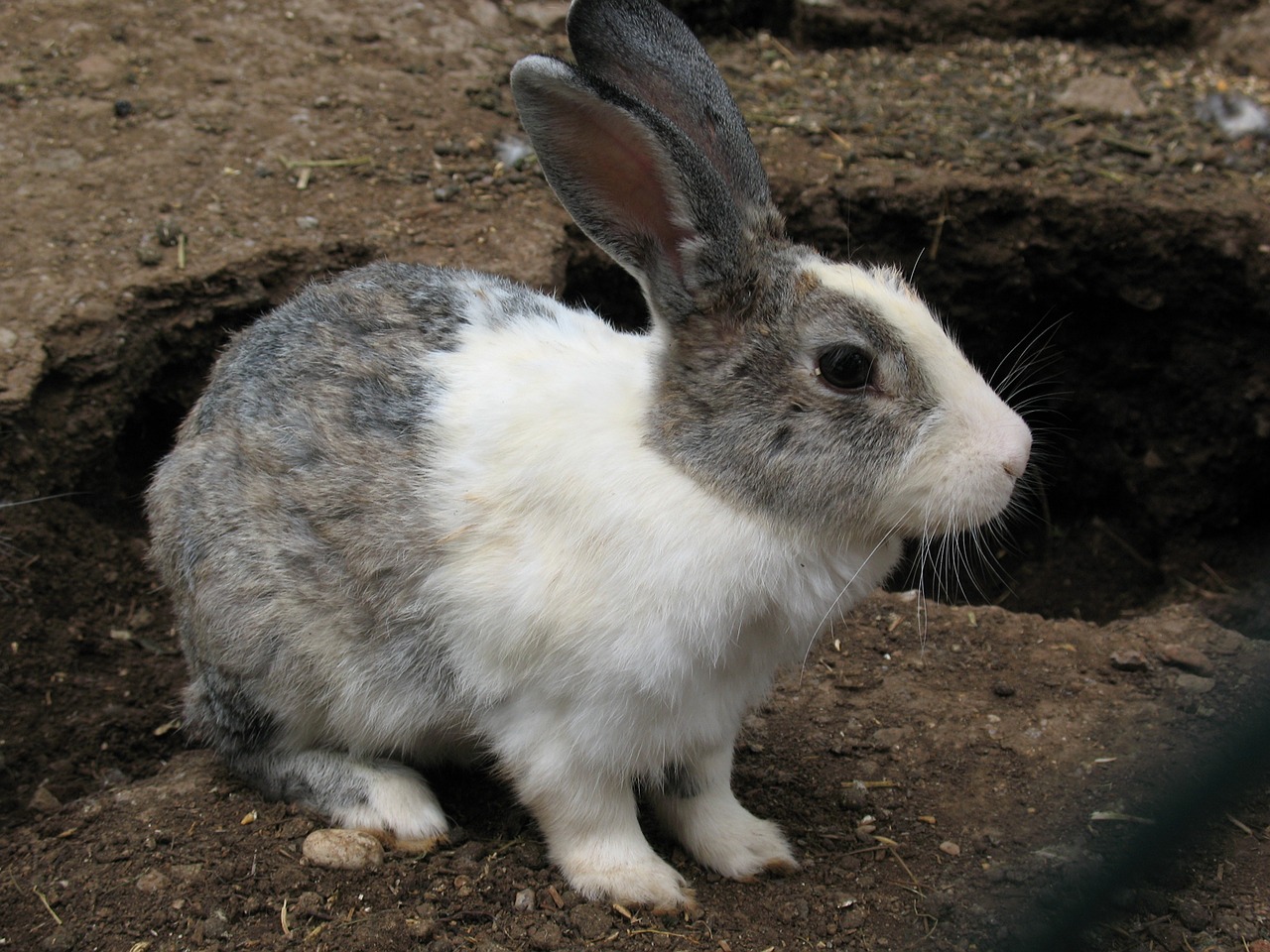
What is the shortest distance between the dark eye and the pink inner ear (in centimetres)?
45

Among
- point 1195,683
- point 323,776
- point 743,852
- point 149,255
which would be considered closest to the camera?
point 743,852

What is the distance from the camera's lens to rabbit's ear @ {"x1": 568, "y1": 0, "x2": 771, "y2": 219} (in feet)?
10.7

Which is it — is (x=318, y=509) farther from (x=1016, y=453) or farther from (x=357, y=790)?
(x=1016, y=453)

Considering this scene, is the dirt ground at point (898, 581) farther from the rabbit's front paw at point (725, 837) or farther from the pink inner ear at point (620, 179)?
the pink inner ear at point (620, 179)

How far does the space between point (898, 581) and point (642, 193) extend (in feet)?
12.5

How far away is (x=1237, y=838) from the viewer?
3.51m

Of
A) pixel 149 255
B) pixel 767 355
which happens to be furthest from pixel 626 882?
pixel 149 255

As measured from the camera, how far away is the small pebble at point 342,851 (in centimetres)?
346

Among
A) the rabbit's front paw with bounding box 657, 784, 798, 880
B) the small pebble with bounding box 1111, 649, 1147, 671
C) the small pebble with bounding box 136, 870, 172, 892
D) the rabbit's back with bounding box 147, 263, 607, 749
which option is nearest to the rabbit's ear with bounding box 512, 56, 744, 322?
the rabbit's back with bounding box 147, 263, 607, 749

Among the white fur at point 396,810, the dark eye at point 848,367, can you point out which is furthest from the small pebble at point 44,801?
the dark eye at point 848,367

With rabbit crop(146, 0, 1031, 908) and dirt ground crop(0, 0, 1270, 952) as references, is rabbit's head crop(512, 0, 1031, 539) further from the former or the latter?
dirt ground crop(0, 0, 1270, 952)

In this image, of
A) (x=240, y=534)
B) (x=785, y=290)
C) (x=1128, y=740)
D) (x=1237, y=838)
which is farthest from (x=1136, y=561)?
(x=240, y=534)

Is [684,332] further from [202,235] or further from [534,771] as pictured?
[202,235]

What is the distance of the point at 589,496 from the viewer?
3.10 meters
